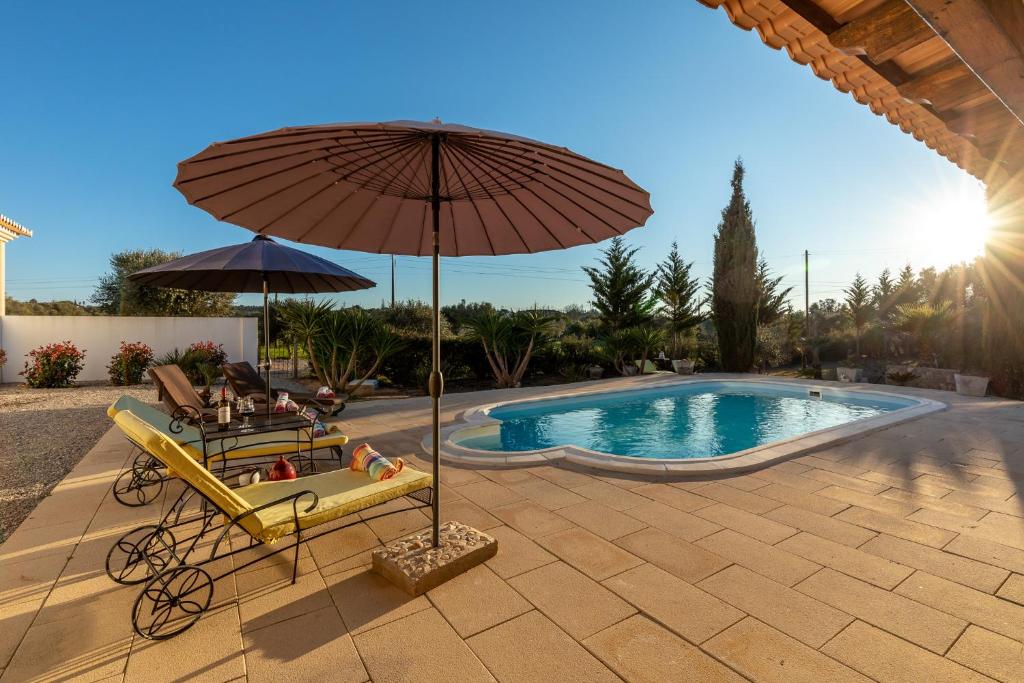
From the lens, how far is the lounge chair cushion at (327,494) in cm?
248

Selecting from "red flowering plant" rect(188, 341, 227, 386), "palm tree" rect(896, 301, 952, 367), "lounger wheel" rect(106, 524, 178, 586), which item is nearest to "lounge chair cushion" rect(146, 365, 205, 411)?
"lounger wheel" rect(106, 524, 178, 586)

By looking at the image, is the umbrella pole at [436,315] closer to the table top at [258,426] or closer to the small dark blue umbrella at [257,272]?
the table top at [258,426]

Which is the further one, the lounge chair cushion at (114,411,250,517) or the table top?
the table top

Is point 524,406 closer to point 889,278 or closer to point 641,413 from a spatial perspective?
point 641,413

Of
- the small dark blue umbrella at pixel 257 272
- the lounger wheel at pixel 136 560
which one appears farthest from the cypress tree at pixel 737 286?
the lounger wheel at pixel 136 560

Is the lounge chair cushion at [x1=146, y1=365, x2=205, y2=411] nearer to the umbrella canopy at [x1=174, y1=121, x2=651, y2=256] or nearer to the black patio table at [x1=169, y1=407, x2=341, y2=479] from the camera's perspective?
the black patio table at [x1=169, y1=407, x2=341, y2=479]

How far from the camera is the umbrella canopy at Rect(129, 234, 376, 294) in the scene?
16.1 feet

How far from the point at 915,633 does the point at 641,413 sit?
23.4 feet

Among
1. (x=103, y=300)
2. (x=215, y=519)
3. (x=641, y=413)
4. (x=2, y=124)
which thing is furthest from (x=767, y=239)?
(x=103, y=300)

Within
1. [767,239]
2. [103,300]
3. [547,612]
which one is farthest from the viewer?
[103,300]

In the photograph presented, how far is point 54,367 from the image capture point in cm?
1084

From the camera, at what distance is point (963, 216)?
5.65 meters

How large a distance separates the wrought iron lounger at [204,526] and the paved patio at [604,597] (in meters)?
0.10

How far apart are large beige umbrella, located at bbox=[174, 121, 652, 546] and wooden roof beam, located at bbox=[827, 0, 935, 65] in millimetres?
1022
